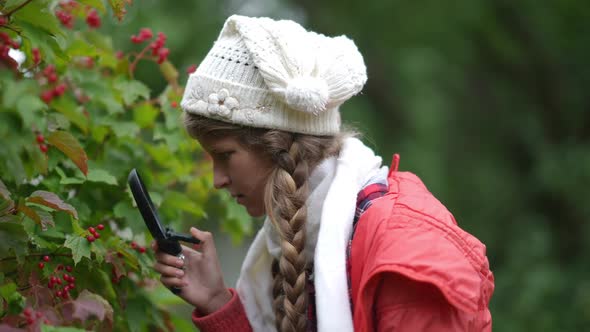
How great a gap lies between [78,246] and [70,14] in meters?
1.01

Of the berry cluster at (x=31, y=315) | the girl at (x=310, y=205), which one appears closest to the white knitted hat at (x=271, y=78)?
the girl at (x=310, y=205)

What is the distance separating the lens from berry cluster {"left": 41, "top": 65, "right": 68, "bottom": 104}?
240 centimetres

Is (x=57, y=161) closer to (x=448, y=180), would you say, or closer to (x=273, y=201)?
(x=273, y=201)

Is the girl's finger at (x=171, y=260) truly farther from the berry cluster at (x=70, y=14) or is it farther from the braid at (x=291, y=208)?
the berry cluster at (x=70, y=14)

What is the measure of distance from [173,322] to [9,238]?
94cm

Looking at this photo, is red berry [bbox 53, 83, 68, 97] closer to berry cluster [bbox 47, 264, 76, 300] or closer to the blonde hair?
the blonde hair

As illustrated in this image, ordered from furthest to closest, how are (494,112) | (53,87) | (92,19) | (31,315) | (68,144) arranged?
(494,112), (92,19), (53,87), (68,144), (31,315)

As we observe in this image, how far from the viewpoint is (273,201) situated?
2.18m

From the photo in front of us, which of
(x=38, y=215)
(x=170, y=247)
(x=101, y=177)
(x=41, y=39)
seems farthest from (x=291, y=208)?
(x=41, y=39)

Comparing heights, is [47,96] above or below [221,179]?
above

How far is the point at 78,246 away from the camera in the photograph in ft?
6.24

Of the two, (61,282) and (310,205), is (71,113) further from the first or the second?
(310,205)

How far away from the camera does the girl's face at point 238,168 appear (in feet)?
7.32

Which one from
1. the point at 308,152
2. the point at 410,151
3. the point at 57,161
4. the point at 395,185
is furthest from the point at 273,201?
the point at 410,151
